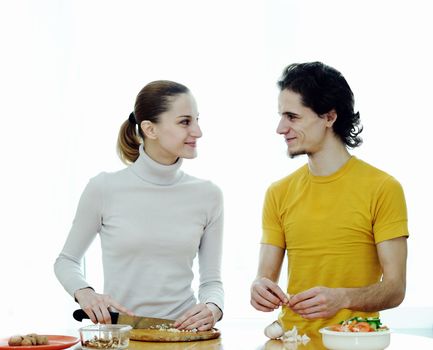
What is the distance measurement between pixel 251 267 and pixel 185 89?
1890 millimetres

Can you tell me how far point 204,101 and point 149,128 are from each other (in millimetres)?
1797

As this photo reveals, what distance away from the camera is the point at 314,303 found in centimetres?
226

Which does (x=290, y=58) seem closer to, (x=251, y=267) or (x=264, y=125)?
(x=264, y=125)

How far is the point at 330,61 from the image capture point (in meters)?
4.55

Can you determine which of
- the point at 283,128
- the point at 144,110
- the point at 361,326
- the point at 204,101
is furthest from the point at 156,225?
the point at 204,101

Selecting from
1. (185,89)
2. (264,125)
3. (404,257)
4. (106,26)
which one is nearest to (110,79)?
(106,26)

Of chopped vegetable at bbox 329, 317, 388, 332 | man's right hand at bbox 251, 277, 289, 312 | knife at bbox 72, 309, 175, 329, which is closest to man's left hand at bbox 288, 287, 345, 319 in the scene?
man's right hand at bbox 251, 277, 289, 312

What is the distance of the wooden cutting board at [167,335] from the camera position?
2.29 m

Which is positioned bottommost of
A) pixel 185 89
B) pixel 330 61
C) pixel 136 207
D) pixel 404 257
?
pixel 404 257

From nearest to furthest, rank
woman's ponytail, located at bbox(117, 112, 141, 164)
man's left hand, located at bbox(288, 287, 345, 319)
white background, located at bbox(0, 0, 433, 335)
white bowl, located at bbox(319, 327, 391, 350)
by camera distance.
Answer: white bowl, located at bbox(319, 327, 391, 350) < man's left hand, located at bbox(288, 287, 345, 319) < woman's ponytail, located at bbox(117, 112, 141, 164) < white background, located at bbox(0, 0, 433, 335)

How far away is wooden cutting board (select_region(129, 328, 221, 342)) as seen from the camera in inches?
90.0

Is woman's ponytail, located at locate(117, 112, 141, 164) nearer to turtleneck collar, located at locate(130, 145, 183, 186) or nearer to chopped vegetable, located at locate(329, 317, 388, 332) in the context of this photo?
turtleneck collar, located at locate(130, 145, 183, 186)

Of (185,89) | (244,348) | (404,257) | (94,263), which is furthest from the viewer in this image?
(94,263)

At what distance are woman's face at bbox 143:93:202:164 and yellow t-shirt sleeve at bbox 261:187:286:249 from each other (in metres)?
0.32
